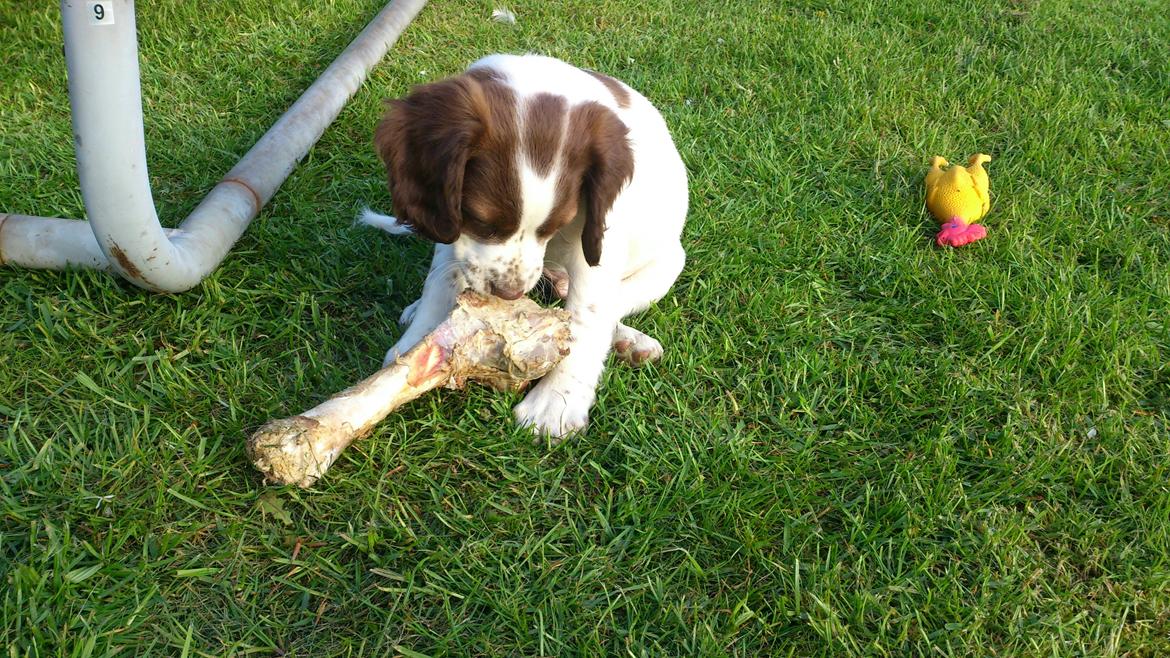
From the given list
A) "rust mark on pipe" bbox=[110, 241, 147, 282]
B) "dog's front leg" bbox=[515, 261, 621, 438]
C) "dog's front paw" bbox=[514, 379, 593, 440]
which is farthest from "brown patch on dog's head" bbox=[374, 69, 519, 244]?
"rust mark on pipe" bbox=[110, 241, 147, 282]

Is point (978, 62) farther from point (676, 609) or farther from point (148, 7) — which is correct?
point (148, 7)

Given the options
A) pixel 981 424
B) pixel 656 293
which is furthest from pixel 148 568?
pixel 981 424

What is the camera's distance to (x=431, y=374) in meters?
2.66

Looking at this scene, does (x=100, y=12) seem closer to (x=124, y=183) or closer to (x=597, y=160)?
(x=124, y=183)

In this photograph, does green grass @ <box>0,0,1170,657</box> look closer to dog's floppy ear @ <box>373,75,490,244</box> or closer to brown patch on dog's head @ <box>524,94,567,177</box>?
dog's floppy ear @ <box>373,75,490,244</box>

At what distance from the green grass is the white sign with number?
3.55 feet

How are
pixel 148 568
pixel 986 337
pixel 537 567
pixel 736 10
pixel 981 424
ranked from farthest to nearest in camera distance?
pixel 736 10 → pixel 986 337 → pixel 981 424 → pixel 537 567 → pixel 148 568

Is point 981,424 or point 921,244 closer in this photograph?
point 981,424

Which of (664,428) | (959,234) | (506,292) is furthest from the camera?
(959,234)

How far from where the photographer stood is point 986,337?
3451 millimetres

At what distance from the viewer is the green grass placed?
7.41ft

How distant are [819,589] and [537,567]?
2.65 ft

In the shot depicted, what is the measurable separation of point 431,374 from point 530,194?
25.7 inches

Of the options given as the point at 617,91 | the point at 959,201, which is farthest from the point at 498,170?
the point at 959,201
